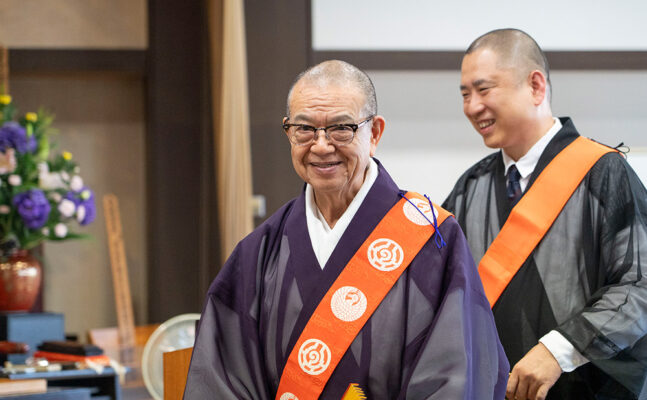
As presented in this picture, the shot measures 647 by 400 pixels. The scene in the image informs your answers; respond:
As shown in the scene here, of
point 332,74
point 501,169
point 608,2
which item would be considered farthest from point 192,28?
point 332,74

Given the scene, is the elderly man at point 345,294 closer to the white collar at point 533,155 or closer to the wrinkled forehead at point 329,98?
the wrinkled forehead at point 329,98

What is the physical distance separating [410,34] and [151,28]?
2.09 metres

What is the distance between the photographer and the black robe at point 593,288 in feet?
6.00

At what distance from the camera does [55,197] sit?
324 centimetres

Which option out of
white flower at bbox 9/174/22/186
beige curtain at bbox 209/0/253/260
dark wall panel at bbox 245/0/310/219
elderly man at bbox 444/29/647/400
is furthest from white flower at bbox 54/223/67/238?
elderly man at bbox 444/29/647/400

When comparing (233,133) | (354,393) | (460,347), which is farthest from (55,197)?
(460,347)

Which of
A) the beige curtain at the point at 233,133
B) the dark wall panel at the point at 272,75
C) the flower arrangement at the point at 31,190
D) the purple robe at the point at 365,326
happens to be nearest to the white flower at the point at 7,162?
the flower arrangement at the point at 31,190

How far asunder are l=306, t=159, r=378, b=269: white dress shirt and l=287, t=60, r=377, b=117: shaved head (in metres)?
0.15

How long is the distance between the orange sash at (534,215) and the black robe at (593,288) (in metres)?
0.02

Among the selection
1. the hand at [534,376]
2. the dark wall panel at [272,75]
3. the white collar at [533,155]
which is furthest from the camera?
the dark wall panel at [272,75]

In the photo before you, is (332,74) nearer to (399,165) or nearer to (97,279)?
(399,165)

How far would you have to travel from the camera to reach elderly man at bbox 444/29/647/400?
183 centimetres

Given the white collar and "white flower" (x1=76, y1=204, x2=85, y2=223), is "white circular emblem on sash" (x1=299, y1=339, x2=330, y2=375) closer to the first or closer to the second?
the white collar

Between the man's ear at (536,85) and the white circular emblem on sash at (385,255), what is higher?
the man's ear at (536,85)
